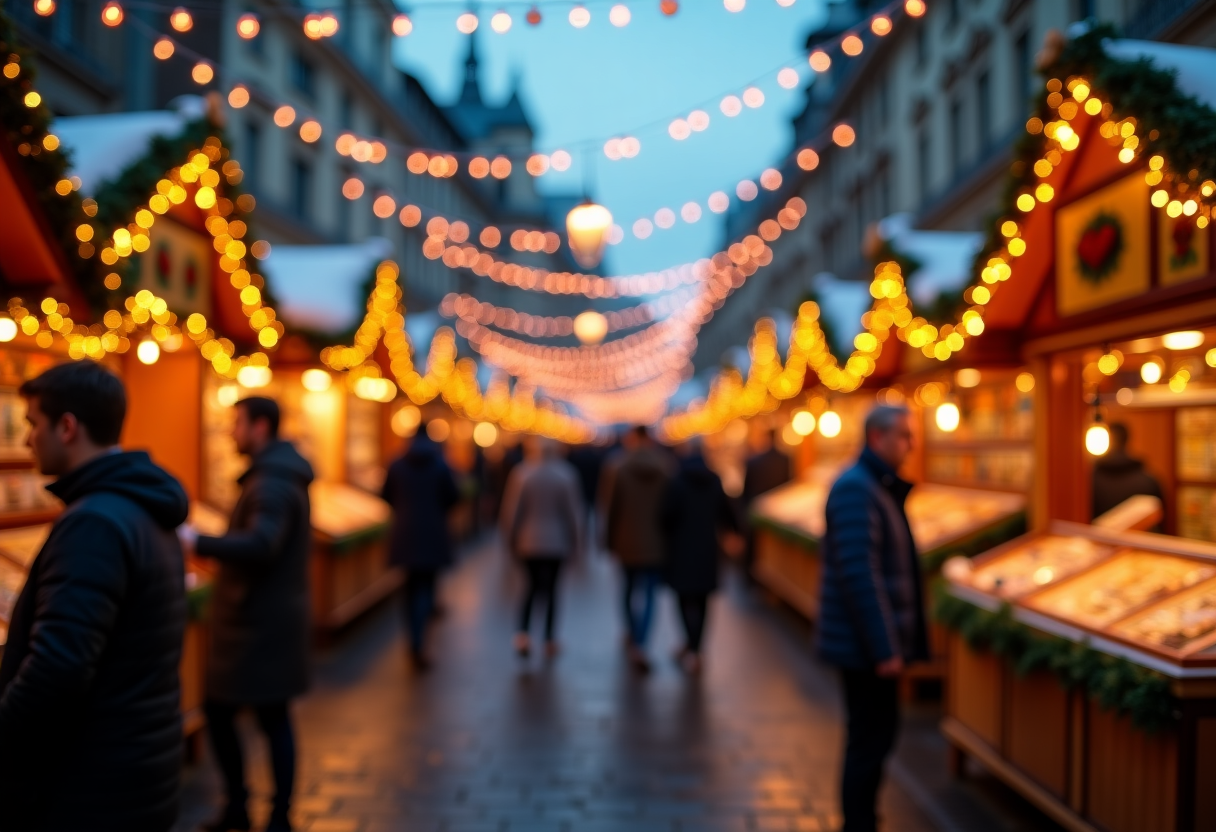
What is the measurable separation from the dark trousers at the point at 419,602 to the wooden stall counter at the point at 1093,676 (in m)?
4.64

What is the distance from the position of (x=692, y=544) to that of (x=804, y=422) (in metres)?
6.59

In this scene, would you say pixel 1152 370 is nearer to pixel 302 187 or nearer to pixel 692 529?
pixel 692 529

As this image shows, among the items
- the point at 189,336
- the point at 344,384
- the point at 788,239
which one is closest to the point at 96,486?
the point at 189,336

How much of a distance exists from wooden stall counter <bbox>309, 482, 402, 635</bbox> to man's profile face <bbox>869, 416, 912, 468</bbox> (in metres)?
6.31

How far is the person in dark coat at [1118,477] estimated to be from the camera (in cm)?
749

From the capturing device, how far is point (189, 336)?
8281mm

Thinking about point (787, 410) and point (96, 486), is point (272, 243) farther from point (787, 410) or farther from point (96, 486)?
point (96, 486)

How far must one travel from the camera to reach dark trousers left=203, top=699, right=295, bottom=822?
495 centimetres

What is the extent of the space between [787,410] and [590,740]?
36.8 feet

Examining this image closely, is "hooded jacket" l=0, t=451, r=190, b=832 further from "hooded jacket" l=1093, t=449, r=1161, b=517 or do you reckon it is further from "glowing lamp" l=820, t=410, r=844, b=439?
"glowing lamp" l=820, t=410, r=844, b=439

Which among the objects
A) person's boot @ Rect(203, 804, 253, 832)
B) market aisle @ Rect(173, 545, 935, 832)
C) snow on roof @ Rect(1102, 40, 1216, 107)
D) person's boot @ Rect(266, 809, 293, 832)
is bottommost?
market aisle @ Rect(173, 545, 935, 832)

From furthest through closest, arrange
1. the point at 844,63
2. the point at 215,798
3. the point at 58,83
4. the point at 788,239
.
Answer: the point at 788,239, the point at 844,63, the point at 58,83, the point at 215,798

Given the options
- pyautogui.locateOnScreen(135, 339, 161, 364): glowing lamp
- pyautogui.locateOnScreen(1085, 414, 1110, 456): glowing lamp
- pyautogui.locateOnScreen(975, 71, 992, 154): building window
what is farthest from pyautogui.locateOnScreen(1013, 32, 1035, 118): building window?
pyautogui.locateOnScreen(135, 339, 161, 364): glowing lamp

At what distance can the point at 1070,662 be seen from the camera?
4.95 m
